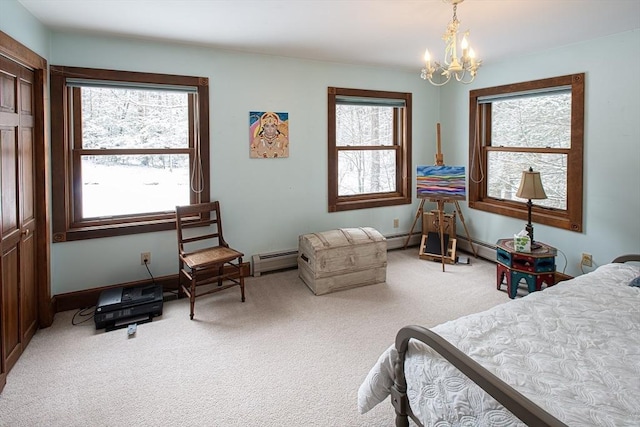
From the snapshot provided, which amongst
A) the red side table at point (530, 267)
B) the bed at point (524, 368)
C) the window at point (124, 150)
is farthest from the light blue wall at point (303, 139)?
the bed at point (524, 368)

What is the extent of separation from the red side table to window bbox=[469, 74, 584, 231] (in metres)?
0.55

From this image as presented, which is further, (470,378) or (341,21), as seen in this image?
(341,21)

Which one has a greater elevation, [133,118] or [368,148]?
[133,118]

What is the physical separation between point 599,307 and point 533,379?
0.94 metres

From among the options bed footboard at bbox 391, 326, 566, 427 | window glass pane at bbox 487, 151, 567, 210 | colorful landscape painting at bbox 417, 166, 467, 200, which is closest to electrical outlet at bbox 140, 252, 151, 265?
bed footboard at bbox 391, 326, 566, 427

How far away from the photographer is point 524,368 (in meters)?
1.51

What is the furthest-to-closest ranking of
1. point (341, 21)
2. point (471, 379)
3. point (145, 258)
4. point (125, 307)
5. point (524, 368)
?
point (145, 258) → point (125, 307) → point (341, 21) → point (524, 368) → point (471, 379)

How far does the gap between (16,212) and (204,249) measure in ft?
5.13

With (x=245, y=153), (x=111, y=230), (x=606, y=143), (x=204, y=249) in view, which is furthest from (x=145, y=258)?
(x=606, y=143)

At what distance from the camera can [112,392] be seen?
2264 mm

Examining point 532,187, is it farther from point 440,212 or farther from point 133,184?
point 133,184

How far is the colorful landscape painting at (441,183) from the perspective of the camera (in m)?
4.48

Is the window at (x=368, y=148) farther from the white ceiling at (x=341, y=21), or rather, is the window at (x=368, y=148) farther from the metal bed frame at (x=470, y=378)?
the metal bed frame at (x=470, y=378)

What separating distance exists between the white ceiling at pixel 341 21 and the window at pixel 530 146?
1.71ft
